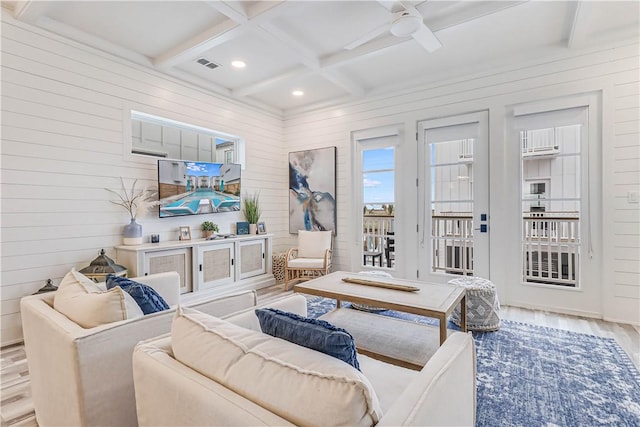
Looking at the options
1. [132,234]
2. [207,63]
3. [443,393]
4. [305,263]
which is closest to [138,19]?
[207,63]

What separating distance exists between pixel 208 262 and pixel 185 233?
1.61ft

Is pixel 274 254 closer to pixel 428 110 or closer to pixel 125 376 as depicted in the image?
pixel 428 110

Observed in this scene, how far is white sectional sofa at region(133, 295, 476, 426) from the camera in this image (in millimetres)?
756

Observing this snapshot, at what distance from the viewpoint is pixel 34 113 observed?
115 inches

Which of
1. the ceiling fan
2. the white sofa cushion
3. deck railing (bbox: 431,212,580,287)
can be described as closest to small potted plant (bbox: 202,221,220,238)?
the ceiling fan

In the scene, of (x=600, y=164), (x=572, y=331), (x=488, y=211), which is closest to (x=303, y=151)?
(x=488, y=211)

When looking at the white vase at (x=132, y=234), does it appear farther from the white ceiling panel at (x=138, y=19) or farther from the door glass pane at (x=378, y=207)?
the door glass pane at (x=378, y=207)

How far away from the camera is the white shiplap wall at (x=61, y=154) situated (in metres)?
2.81

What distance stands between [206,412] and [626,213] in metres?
4.08

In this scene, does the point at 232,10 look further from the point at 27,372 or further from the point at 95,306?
the point at 27,372

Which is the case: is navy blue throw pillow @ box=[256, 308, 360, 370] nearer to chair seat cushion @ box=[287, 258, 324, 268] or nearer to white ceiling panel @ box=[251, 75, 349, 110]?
chair seat cushion @ box=[287, 258, 324, 268]

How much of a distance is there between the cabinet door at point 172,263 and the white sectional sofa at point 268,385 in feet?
8.28

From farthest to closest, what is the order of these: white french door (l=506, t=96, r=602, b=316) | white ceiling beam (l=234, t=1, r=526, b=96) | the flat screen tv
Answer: the flat screen tv
white french door (l=506, t=96, r=602, b=316)
white ceiling beam (l=234, t=1, r=526, b=96)

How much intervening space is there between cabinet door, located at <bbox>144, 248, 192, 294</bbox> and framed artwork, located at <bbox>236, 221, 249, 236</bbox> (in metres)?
1.05
